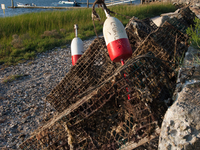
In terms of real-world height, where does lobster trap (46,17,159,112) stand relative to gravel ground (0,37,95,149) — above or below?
above

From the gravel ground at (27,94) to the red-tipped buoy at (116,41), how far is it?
1.59 metres

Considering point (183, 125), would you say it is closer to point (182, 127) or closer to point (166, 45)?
point (182, 127)

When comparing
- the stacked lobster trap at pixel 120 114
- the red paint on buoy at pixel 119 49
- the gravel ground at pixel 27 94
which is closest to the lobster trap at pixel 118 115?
the stacked lobster trap at pixel 120 114

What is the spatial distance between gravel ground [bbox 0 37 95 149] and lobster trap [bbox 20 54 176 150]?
53.9 inches

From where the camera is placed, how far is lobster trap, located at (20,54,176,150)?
1409 mm

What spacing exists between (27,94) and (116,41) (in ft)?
8.96

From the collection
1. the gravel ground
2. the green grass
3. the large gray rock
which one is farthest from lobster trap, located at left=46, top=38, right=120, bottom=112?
the green grass

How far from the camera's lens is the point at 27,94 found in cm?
396

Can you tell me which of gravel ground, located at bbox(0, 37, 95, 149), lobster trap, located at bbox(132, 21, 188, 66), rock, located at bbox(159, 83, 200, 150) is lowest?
gravel ground, located at bbox(0, 37, 95, 149)

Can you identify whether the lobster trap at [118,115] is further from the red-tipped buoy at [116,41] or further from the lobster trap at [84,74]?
the lobster trap at [84,74]

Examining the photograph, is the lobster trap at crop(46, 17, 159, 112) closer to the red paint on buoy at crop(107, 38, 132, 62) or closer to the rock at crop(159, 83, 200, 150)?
the red paint on buoy at crop(107, 38, 132, 62)

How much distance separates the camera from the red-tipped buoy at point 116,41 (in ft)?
6.87

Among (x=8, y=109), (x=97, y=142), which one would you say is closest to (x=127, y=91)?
(x=97, y=142)

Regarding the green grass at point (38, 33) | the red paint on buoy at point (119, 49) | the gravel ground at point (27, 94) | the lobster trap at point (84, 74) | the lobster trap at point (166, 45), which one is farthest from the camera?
the green grass at point (38, 33)
